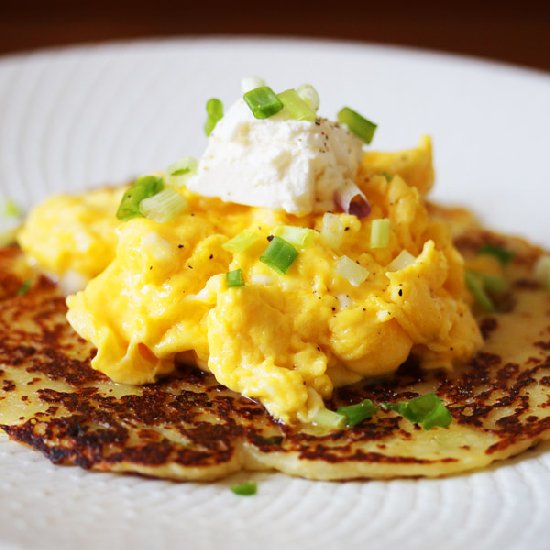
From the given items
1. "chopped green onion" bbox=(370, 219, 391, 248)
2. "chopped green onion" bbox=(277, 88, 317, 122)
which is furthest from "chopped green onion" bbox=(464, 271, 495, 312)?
"chopped green onion" bbox=(277, 88, 317, 122)

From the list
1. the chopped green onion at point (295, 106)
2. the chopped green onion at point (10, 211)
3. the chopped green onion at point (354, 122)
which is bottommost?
the chopped green onion at point (10, 211)

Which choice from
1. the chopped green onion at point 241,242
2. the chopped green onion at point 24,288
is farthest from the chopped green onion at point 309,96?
the chopped green onion at point 24,288

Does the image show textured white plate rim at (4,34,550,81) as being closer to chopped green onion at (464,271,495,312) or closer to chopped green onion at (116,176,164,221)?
chopped green onion at (464,271,495,312)

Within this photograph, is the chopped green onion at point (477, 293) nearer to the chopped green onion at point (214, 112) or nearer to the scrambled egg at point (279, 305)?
the scrambled egg at point (279, 305)

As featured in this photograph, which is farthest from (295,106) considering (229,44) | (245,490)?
(229,44)

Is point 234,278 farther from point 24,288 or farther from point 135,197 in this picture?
point 24,288

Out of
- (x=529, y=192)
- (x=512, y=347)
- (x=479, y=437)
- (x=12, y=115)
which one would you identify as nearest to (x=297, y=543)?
(x=479, y=437)
